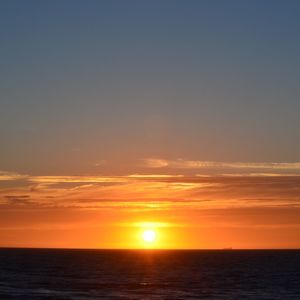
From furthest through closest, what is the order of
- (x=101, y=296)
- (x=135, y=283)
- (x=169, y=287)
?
(x=135, y=283)
(x=169, y=287)
(x=101, y=296)

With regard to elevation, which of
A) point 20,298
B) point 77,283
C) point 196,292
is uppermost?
point 77,283

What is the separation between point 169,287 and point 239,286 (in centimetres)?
1010

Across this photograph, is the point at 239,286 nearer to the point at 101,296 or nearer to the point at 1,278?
the point at 101,296

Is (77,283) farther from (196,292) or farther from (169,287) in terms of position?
(196,292)

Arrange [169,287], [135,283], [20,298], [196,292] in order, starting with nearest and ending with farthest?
[20,298]
[196,292]
[169,287]
[135,283]

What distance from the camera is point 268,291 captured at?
8344 cm

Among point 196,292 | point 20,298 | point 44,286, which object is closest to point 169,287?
point 196,292

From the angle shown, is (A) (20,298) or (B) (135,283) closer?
(A) (20,298)

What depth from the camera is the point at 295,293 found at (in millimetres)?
80938

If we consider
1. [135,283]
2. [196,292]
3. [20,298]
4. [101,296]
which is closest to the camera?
[20,298]

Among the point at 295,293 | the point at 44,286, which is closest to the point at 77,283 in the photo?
the point at 44,286

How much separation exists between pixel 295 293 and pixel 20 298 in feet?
106

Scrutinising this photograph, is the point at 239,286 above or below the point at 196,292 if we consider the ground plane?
above

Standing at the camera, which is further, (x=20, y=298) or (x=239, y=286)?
(x=239, y=286)
